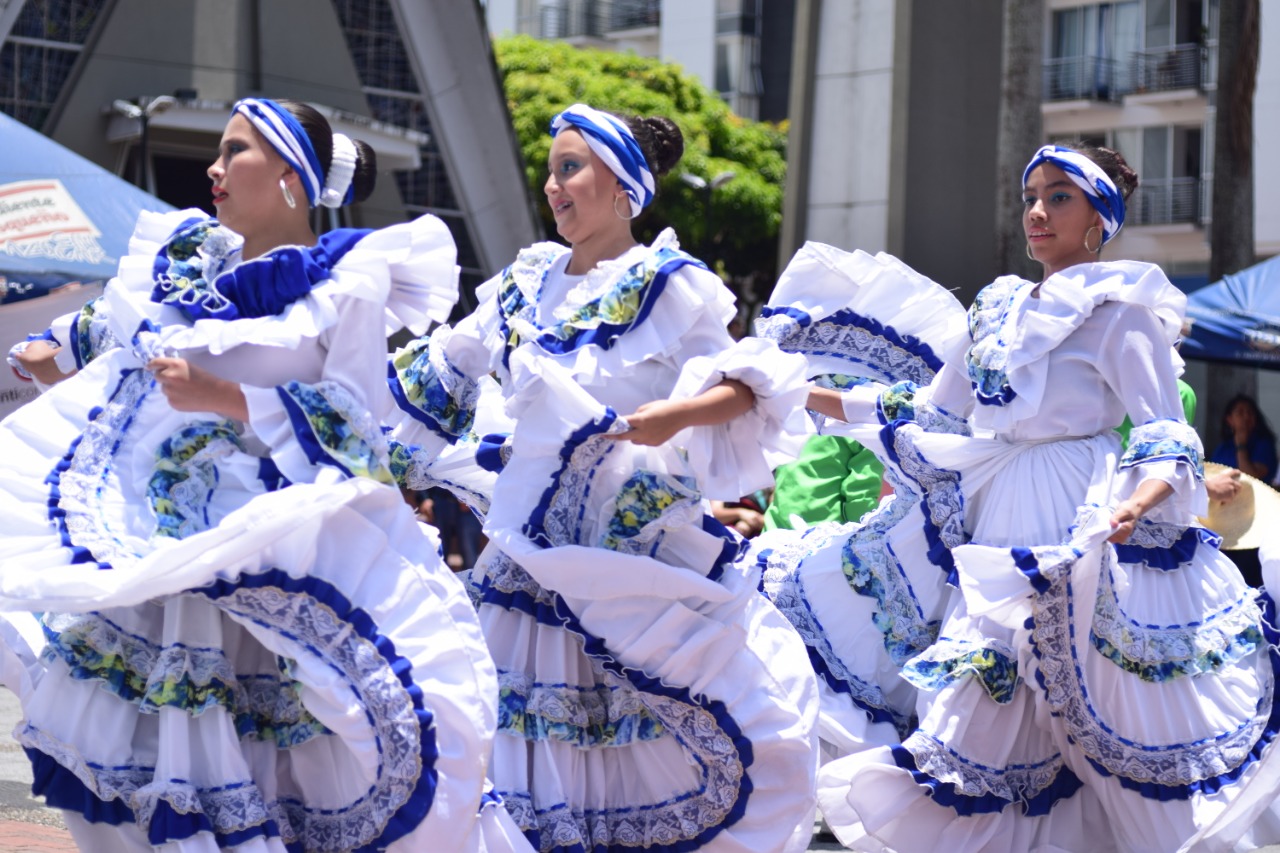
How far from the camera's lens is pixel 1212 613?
565 cm

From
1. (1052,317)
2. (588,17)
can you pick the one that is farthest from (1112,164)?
(588,17)

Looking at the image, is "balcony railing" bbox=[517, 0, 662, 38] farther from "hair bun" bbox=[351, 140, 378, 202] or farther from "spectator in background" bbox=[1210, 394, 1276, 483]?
"hair bun" bbox=[351, 140, 378, 202]

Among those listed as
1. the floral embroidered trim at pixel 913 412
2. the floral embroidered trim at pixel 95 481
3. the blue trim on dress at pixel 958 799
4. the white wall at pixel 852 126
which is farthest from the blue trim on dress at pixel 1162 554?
the white wall at pixel 852 126

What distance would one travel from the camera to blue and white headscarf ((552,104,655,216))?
16.6ft

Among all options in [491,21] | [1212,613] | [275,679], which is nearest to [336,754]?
[275,679]

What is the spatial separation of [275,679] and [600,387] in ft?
3.93

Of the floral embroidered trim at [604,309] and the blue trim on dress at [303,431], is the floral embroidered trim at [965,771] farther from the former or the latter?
the blue trim on dress at [303,431]

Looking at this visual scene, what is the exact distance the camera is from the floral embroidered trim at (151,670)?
3873 millimetres

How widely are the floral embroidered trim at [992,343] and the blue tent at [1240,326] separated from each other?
289 inches

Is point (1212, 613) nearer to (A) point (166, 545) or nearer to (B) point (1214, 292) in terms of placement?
(A) point (166, 545)

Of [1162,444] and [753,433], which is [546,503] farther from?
[1162,444]

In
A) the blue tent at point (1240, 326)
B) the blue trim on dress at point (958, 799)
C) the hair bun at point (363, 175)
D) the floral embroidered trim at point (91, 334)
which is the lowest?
the blue trim on dress at point (958, 799)

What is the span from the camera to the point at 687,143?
117 feet

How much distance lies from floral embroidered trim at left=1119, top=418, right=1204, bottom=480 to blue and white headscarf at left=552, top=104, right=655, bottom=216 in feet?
4.92
